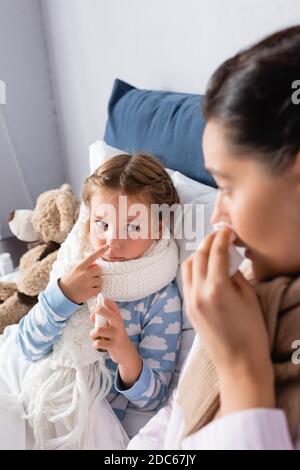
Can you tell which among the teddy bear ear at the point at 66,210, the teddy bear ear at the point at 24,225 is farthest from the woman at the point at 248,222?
the teddy bear ear at the point at 24,225

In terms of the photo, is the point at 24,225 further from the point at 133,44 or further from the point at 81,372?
the point at 81,372

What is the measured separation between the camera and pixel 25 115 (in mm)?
2100

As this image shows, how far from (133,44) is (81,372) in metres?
1.12

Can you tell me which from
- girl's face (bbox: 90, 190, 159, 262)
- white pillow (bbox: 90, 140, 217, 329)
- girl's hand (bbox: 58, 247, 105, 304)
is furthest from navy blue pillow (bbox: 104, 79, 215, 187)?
girl's hand (bbox: 58, 247, 105, 304)

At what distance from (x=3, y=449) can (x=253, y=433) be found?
44 cm

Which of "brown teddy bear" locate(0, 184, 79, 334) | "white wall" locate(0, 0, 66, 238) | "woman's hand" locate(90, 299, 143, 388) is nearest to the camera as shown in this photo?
"woman's hand" locate(90, 299, 143, 388)

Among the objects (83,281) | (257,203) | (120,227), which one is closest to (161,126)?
(120,227)

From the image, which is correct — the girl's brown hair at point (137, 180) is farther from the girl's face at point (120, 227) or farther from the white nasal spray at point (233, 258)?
the white nasal spray at point (233, 258)

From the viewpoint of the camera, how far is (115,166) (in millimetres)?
1039

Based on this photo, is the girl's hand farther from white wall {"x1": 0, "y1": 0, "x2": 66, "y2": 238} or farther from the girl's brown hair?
white wall {"x1": 0, "y1": 0, "x2": 66, "y2": 238}

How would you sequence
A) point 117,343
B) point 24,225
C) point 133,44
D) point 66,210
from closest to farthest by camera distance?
1. point 117,343
2. point 66,210
3. point 133,44
4. point 24,225

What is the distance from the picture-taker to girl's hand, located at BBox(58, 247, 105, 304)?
952 mm

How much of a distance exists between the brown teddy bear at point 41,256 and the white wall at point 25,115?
58 centimetres

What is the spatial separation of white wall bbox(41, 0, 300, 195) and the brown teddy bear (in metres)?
0.49
